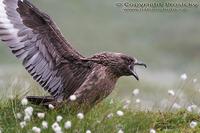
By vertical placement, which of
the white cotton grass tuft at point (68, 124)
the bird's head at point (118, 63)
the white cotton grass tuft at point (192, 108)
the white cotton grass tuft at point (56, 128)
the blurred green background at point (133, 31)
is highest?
the white cotton grass tuft at point (56, 128)

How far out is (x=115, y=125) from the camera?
11008 mm

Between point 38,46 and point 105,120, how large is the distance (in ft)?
4.81

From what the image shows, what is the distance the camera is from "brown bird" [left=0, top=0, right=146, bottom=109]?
465 inches

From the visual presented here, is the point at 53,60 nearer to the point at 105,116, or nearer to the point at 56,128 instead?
the point at 105,116

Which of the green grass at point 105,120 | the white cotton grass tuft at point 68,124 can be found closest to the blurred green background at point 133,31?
the green grass at point 105,120

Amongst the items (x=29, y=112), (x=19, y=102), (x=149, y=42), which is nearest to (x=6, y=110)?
(x=19, y=102)

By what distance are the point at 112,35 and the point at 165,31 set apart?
2.13 m

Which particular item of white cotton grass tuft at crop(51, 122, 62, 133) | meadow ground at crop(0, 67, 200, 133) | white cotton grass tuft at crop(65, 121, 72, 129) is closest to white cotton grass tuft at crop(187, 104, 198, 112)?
meadow ground at crop(0, 67, 200, 133)

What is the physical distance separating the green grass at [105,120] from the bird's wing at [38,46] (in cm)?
43

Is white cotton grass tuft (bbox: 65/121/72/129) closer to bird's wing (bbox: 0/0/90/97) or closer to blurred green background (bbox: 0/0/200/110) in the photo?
bird's wing (bbox: 0/0/90/97)

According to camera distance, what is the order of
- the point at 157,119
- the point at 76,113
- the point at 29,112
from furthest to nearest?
1. the point at 157,119
2. the point at 76,113
3. the point at 29,112

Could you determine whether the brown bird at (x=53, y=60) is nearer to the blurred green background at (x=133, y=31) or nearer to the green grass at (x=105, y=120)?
the green grass at (x=105, y=120)

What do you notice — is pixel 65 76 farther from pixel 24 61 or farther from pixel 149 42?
pixel 149 42

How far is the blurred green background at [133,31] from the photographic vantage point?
118 feet
